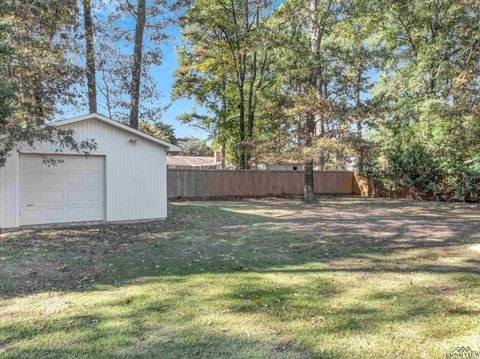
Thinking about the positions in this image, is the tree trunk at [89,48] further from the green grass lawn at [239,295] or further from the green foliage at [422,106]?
the green foliage at [422,106]

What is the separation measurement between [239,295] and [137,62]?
11.1 m

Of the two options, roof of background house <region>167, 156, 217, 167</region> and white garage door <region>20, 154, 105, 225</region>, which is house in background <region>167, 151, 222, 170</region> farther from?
white garage door <region>20, 154, 105, 225</region>

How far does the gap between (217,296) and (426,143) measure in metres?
17.1

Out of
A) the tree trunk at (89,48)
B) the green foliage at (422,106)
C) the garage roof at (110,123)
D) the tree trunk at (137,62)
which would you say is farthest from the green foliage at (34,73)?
the green foliage at (422,106)

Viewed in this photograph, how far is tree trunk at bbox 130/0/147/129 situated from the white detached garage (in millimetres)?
3414

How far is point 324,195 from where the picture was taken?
22.7m

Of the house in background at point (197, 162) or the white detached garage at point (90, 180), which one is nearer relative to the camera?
the white detached garage at point (90, 180)

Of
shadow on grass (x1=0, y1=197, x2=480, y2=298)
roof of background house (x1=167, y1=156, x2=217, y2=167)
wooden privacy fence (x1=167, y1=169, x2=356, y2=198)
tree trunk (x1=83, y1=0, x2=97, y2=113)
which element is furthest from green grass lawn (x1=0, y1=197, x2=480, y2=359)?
roof of background house (x1=167, y1=156, x2=217, y2=167)

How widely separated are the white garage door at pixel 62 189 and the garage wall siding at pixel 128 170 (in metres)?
0.26

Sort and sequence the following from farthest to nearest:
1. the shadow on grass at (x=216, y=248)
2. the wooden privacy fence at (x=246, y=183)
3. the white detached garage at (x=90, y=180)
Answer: the wooden privacy fence at (x=246, y=183), the white detached garage at (x=90, y=180), the shadow on grass at (x=216, y=248)

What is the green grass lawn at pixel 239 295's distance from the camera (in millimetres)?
3027

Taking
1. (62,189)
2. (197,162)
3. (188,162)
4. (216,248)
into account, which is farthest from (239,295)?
(197,162)

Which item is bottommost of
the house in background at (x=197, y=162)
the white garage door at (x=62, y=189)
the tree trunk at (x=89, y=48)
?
the white garage door at (x=62, y=189)

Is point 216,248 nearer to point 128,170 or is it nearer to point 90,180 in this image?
point 128,170
